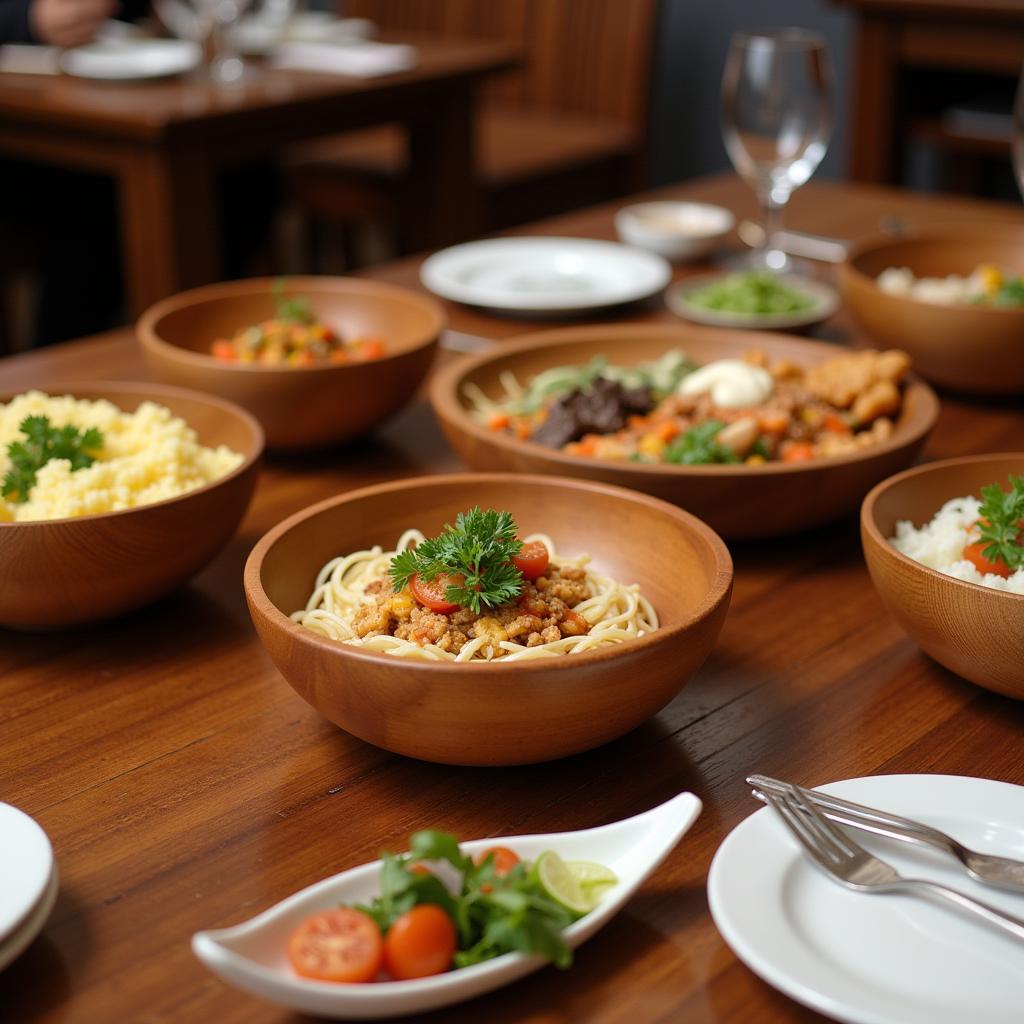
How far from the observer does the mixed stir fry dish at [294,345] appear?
178 cm

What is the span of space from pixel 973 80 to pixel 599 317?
3.41 m

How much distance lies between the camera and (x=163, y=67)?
3787 millimetres

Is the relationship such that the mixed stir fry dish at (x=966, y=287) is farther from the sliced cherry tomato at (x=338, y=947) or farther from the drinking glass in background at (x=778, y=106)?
the sliced cherry tomato at (x=338, y=947)

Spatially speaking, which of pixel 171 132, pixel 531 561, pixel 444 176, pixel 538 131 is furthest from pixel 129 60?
pixel 531 561

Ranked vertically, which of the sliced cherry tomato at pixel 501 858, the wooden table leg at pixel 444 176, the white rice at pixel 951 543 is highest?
the white rice at pixel 951 543

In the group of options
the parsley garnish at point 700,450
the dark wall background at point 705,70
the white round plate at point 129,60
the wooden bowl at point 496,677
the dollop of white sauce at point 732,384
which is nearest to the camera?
the wooden bowl at point 496,677

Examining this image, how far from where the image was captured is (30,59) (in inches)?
155

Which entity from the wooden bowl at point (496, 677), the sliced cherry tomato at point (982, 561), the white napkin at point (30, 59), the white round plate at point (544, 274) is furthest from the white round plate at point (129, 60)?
the sliced cherry tomato at point (982, 561)

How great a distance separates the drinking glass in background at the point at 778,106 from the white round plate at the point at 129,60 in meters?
2.08

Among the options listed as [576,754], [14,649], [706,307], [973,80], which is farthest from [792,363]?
[973,80]

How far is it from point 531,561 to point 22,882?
0.47 metres

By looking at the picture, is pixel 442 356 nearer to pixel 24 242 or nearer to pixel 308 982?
pixel 308 982

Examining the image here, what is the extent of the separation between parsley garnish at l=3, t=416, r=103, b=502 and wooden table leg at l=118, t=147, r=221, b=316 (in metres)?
2.22

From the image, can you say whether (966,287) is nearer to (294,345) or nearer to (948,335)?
(948,335)
